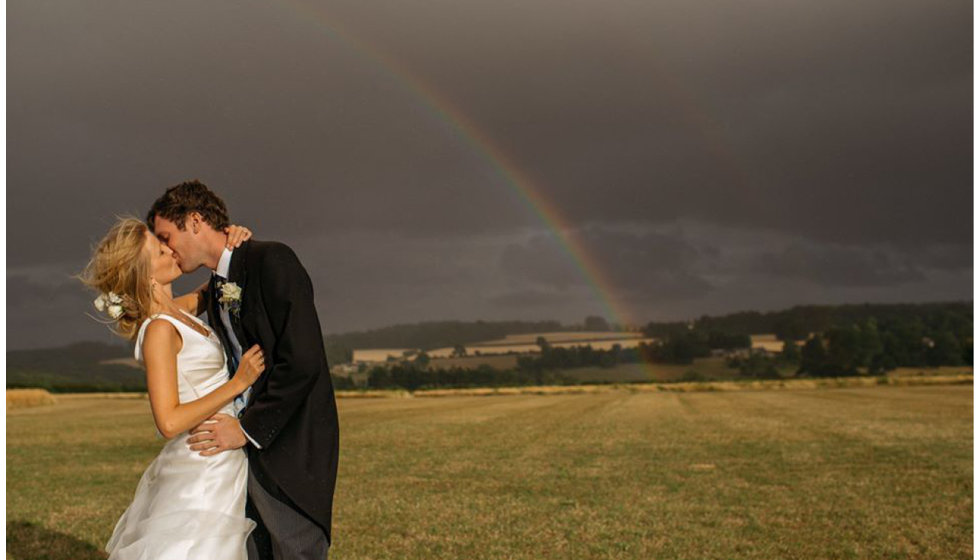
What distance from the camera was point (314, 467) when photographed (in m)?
4.54

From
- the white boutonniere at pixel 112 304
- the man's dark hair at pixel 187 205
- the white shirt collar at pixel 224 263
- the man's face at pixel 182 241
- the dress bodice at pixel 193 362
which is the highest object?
the man's dark hair at pixel 187 205

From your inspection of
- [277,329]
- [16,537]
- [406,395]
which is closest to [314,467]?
[277,329]

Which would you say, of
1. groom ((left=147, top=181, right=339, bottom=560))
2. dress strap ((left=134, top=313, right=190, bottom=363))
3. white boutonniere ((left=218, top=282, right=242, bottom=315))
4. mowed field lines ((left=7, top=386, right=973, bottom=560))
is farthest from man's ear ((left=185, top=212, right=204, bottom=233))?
mowed field lines ((left=7, top=386, right=973, bottom=560))

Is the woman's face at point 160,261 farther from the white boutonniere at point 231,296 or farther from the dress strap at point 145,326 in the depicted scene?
the white boutonniere at point 231,296

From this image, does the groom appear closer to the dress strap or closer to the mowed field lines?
the dress strap

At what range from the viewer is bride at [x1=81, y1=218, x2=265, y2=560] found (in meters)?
4.45

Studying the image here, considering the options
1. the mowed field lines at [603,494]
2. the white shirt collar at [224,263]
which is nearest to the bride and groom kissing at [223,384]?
the white shirt collar at [224,263]

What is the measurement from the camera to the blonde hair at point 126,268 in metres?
4.54

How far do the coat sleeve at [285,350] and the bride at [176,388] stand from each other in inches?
5.4

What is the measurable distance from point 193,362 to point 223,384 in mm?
183

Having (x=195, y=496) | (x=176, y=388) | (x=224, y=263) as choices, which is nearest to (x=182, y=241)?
(x=224, y=263)

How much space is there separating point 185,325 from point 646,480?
14.7 meters

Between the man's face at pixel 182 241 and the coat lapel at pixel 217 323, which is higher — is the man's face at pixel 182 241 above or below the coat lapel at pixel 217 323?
above

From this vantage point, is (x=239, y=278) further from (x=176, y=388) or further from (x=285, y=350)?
(x=176, y=388)
